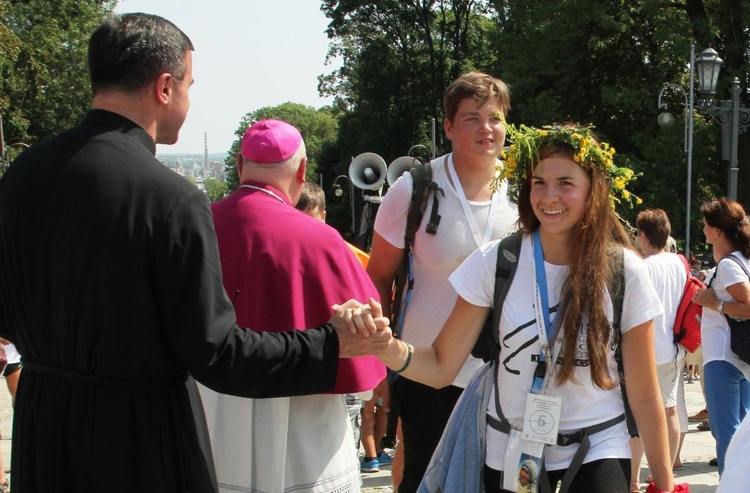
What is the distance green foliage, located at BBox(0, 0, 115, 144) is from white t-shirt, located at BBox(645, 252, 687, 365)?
27.1m

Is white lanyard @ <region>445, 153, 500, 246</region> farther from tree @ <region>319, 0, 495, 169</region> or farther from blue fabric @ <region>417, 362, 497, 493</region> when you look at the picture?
tree @ <region>319, 0, 495, 169</region>

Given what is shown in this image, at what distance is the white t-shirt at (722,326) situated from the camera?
586 centimetres

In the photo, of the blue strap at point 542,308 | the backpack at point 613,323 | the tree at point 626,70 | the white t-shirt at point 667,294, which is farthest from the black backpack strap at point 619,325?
the tree at point 626,70

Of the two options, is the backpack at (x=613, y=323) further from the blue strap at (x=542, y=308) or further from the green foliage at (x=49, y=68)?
the green foliage at (x=49, y=68)

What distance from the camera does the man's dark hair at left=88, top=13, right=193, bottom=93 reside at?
7.68 feet

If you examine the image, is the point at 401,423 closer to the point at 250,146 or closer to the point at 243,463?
the point at 243,463

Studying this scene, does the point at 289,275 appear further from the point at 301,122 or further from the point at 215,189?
the point at 215,189

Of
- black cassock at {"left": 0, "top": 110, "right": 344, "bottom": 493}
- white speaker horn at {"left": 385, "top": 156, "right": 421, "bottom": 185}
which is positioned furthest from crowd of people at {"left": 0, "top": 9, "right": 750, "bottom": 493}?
white speaker horn at {"left": 385, "top": 156, "right": 421, "bottom": 185}

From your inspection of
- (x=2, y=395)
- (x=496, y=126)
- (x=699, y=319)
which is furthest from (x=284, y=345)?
(x=2, y=395)

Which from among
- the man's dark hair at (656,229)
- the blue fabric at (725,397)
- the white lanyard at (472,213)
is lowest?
the blue fabric at (725,397)

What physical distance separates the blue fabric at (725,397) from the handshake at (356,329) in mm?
3871

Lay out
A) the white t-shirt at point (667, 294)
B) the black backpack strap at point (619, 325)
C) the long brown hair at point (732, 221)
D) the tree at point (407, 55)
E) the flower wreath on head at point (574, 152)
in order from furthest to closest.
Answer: the tree at point (407, 55), the white t-shirt at point (667, 294), the long brown hair at point (732, 221), the flower wreath on head at point (574, 152), the black backpack strap at point (619, 325)

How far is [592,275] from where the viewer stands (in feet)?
9.73

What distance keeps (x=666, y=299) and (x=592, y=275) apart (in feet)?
12.8
